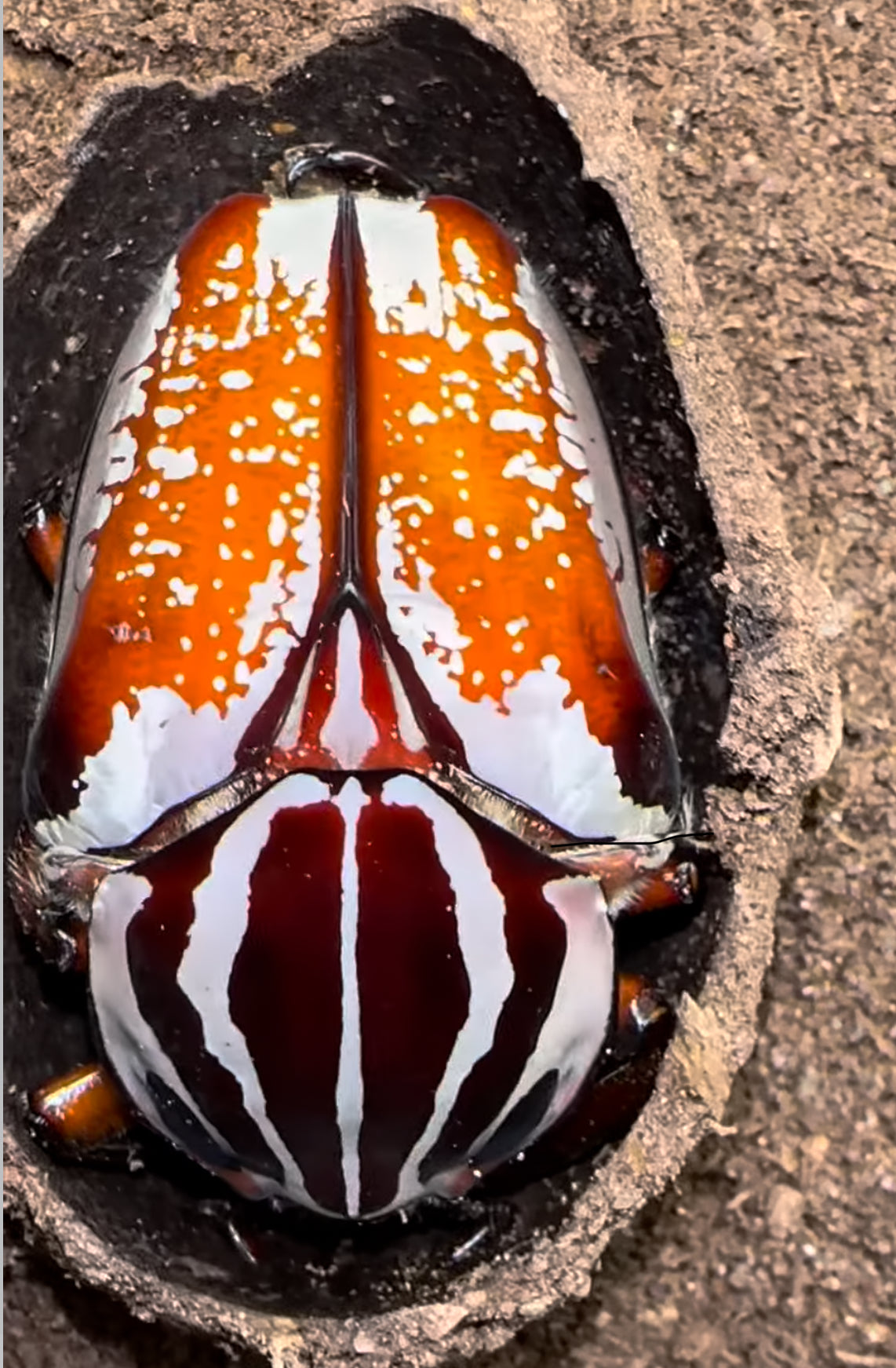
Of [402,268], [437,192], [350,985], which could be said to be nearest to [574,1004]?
[350,985]

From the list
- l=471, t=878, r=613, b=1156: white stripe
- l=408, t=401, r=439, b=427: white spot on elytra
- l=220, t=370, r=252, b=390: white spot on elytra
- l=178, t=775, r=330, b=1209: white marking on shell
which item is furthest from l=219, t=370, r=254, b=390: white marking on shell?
l=471, t=878, r=613, b=1156: white stripe

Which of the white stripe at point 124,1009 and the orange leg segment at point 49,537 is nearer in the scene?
the white stripe at point 124,1009

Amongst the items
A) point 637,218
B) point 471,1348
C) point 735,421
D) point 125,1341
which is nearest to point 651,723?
point 735,421

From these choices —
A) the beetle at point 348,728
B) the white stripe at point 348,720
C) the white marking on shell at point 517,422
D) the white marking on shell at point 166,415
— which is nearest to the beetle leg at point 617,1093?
the beetle at point 348,728

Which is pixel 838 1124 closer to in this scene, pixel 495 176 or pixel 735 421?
pixel 735 421

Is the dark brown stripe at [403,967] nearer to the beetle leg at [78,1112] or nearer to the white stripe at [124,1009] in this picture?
the white stripe at [124,1009]

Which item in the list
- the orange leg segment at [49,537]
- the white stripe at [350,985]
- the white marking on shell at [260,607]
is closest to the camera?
the white stripe at [350,985]

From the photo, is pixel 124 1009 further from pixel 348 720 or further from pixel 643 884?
pixel 643 884

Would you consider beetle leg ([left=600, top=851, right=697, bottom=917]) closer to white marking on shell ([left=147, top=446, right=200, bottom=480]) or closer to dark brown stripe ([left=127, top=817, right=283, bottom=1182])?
dark brown stripe ([left=127, top=817, right=283, bottom=1182])
